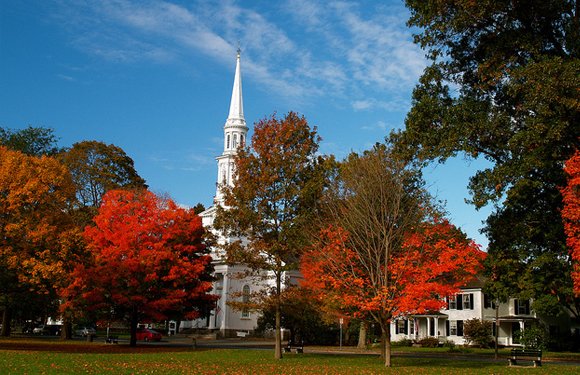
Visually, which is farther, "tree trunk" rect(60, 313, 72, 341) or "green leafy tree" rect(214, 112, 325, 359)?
"tree trunk" rect(60, 313, 72, 341)

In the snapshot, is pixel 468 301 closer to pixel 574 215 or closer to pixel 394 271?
pixel 574 215

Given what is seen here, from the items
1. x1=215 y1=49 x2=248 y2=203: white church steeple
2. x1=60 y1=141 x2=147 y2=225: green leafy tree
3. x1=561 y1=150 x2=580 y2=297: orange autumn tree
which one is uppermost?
x1=215 y1=49 x2=248 y2=203: white church steeple

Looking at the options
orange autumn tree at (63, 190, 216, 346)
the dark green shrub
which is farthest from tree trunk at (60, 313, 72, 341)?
the dark green shrub

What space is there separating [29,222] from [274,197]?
41.7 feet

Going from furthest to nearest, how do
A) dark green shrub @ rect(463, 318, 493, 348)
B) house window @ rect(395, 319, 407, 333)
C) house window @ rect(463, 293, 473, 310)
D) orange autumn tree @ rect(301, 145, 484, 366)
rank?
house window @ rect(395, 319, 407, 333)
house window @ rect(463, 293, 473, 310)
dark green shrub @ rect(463, 318, 493, 348)
orange autumn tree @ rect(301, 145, 484, 366)

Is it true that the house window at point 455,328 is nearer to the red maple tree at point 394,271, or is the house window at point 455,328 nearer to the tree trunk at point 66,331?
the red maple tree at point 394,271

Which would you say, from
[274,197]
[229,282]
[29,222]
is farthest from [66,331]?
[274,197]

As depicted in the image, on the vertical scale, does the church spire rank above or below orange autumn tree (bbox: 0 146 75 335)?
above

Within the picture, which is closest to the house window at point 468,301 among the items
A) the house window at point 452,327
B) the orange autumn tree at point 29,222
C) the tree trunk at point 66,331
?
the house window at point 452,327

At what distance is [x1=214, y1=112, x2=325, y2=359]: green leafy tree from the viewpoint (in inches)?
1116

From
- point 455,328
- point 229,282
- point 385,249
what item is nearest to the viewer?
point 385,249

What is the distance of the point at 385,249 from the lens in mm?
25266

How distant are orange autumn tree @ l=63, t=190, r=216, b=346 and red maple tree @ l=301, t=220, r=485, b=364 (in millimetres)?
13118

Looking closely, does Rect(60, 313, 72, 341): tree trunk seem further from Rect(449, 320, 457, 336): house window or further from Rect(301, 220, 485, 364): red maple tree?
Rect(449, 320, 457, 336): house window
